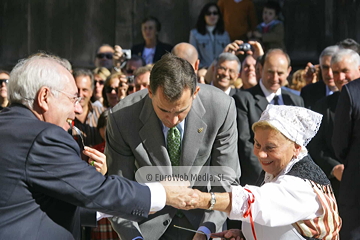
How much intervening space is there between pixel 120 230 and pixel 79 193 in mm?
1073

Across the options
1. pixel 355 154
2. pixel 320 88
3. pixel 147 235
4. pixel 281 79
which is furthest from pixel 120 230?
pixel 320 88

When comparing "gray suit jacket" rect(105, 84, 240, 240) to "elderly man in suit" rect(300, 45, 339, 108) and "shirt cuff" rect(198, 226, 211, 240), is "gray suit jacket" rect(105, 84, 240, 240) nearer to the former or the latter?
"shirt cuff" rect(198, 226, 211, 240)

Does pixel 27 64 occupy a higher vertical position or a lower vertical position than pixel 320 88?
higher

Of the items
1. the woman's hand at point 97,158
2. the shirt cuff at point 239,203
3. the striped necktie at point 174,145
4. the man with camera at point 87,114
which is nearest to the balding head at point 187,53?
the man with camera at point 87,114

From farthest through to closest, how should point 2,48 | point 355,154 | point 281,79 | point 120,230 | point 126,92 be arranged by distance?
point 2,48 < point 126,92 < point 281,79 < point 355,154 < point 120,230

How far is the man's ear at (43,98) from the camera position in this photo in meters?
3.11

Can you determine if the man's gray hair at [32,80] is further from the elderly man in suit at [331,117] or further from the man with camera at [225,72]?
the elderly man in suit at [331,117]

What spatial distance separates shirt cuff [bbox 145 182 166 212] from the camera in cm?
325

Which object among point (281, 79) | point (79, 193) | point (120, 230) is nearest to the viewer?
point (79, 193)

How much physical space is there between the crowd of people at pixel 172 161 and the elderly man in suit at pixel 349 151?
0.03 feet

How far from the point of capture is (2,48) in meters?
12.2

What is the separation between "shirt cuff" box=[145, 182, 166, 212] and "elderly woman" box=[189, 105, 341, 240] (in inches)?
6.6

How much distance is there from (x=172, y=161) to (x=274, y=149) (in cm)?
91

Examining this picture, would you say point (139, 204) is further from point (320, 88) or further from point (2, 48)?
point (2, 48)
